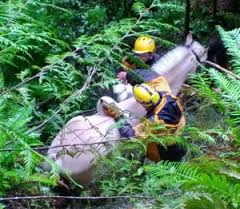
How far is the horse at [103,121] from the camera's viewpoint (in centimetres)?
518

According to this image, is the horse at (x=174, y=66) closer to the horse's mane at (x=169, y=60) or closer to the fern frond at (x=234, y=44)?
the horse's mane at (x=169, y=60)

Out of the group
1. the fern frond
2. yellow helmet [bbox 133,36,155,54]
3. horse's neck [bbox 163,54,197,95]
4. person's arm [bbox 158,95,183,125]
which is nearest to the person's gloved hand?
person's arm [bbox 158,95,183,125]

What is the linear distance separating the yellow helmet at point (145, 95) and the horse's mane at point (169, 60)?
434 mm

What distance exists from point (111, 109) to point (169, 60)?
1.17 meters

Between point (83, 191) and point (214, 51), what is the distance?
4.53 m

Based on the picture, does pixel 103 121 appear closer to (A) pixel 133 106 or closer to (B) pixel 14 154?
(A) pixel 133 106

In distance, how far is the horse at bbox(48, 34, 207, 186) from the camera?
5.18 metres

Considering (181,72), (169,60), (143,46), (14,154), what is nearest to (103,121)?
(143,46)

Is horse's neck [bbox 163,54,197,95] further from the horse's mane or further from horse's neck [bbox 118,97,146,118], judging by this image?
horse's neck [bbox 118,97,146,118]

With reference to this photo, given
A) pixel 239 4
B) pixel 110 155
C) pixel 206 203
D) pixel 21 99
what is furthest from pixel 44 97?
pixel 239 4

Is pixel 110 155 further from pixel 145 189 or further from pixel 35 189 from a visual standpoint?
pixel 35 189

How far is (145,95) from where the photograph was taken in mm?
5719

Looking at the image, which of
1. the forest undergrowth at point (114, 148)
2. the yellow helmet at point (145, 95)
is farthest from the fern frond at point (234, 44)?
the yellow helmet at point (145, 95)

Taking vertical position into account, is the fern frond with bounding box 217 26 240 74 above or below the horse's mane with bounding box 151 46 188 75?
above
